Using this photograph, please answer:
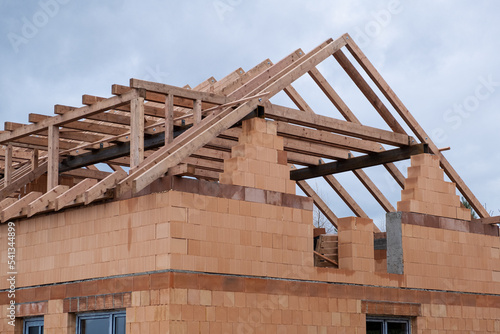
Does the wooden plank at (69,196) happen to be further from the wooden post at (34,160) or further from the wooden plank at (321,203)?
the wooden plank at (321,203)

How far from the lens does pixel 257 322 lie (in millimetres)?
15781

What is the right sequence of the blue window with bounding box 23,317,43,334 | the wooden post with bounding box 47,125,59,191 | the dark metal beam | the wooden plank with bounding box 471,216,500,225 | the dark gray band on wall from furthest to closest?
1. the wooden plank with bounding box 471,216,500,225
2. the dark metal beam
3. the dark gray band on wall
4. the wooden post with bounding box 47,125,59,191
5. the blue window with bounding box 23,317,43,334

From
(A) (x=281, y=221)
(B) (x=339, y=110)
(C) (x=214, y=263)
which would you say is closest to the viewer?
(C) (x=214, y=263)

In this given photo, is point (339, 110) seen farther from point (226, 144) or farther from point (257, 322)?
point (257, 322)

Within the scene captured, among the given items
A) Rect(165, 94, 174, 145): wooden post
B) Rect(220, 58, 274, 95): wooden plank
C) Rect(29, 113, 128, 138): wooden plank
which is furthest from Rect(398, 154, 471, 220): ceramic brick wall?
Rect(29, 113, 128, 138): wooden plank

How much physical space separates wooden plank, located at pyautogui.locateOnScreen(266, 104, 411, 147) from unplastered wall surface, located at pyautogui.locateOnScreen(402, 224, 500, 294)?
7.23 feet

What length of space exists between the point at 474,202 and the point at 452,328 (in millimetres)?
3610

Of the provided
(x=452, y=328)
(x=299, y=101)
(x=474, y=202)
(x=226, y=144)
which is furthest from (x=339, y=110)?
(x=452, y=328)

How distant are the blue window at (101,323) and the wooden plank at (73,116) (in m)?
4.02

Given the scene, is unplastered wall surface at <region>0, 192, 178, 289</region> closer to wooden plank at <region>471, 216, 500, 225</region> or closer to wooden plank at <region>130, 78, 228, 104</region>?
wooden plank at <region>130, 78, 228, 104</region>

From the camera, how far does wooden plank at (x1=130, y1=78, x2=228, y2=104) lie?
1606cm

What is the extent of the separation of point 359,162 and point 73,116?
24.6 feet

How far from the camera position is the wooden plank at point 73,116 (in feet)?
53.9

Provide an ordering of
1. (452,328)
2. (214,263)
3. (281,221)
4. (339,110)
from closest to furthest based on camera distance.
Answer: (214,263)
(281,221)
(452,328)
(339,110)
